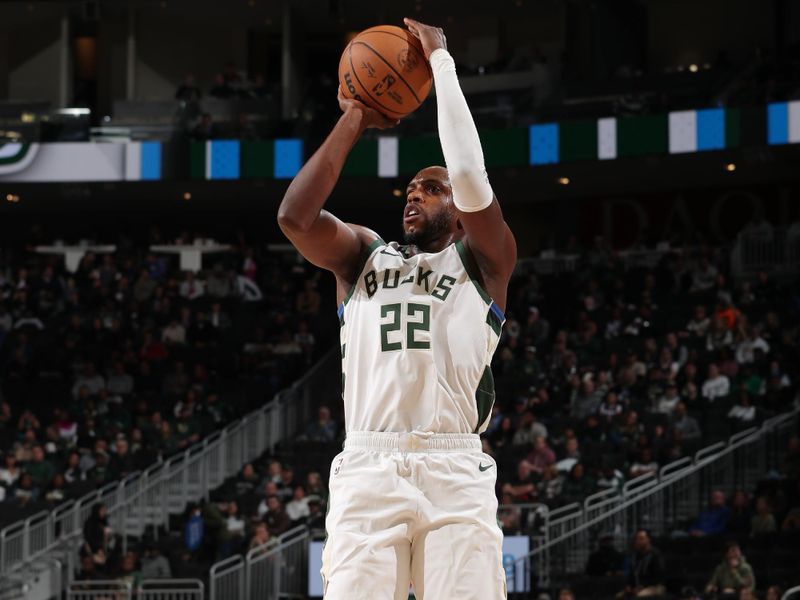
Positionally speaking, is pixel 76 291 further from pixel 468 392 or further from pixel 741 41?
pixel 468 392

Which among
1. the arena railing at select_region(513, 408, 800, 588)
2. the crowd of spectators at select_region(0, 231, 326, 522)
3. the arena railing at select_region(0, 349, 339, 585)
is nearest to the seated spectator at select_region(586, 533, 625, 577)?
the arena railing at select_region(513, 408, 800, 588)

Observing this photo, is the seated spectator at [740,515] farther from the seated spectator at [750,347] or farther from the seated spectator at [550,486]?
the seated spectator at [750,347]

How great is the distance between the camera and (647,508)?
1614cm

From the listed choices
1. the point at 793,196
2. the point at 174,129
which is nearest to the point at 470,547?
the point at 174,129

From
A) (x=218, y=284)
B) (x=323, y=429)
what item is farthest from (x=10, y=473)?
(x=218, y=284)

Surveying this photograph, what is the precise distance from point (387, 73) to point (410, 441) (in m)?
1.27

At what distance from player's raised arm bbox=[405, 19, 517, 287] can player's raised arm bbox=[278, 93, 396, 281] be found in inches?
11.9

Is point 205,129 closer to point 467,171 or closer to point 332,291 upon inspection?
point 332,291

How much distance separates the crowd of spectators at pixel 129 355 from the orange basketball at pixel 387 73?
49.0 ft

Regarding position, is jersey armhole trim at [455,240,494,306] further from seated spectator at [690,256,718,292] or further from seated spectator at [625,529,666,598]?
seated spectator at [690,256,718,292]

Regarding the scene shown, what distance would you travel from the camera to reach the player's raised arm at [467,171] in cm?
469

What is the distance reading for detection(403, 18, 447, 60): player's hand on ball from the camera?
493cm

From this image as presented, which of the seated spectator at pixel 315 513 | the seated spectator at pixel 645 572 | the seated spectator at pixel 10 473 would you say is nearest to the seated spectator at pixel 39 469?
the seated spectator at pixel 10 473

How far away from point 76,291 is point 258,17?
313 inches
